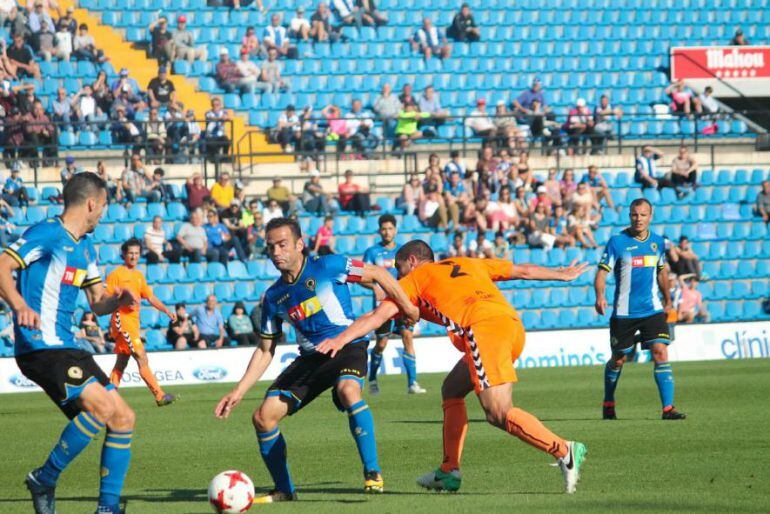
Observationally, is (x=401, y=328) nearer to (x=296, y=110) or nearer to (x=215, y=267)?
(x=215, y=267)

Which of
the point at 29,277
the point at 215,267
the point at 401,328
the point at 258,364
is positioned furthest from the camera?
the point at 215,267

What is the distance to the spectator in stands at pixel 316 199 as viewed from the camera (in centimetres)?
2722

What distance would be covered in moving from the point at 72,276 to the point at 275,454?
6.11ft

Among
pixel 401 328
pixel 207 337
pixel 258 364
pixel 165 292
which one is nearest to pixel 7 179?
pixel 165 292

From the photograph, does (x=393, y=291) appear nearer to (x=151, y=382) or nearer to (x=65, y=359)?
(x=65, y=359)

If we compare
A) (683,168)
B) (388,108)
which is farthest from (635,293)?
(388,108)

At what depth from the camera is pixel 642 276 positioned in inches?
555

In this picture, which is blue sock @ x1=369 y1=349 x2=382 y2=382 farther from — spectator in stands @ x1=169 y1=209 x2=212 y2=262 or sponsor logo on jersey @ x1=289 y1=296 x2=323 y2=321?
sponsor logo on jersey @ x1=289 y1=296 x2=323 y2=321

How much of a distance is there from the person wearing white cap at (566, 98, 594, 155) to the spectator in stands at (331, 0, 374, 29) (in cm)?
580

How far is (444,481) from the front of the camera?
29.6 ft

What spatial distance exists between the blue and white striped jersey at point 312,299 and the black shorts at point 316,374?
0.42 feet

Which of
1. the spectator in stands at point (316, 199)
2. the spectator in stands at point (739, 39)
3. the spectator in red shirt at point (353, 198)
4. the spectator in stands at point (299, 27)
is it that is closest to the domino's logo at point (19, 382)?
the spectator in stands at point (316, 199)

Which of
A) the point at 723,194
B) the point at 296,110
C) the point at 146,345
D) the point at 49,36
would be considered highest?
the point at 49,36

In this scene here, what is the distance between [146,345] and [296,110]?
343 inches
